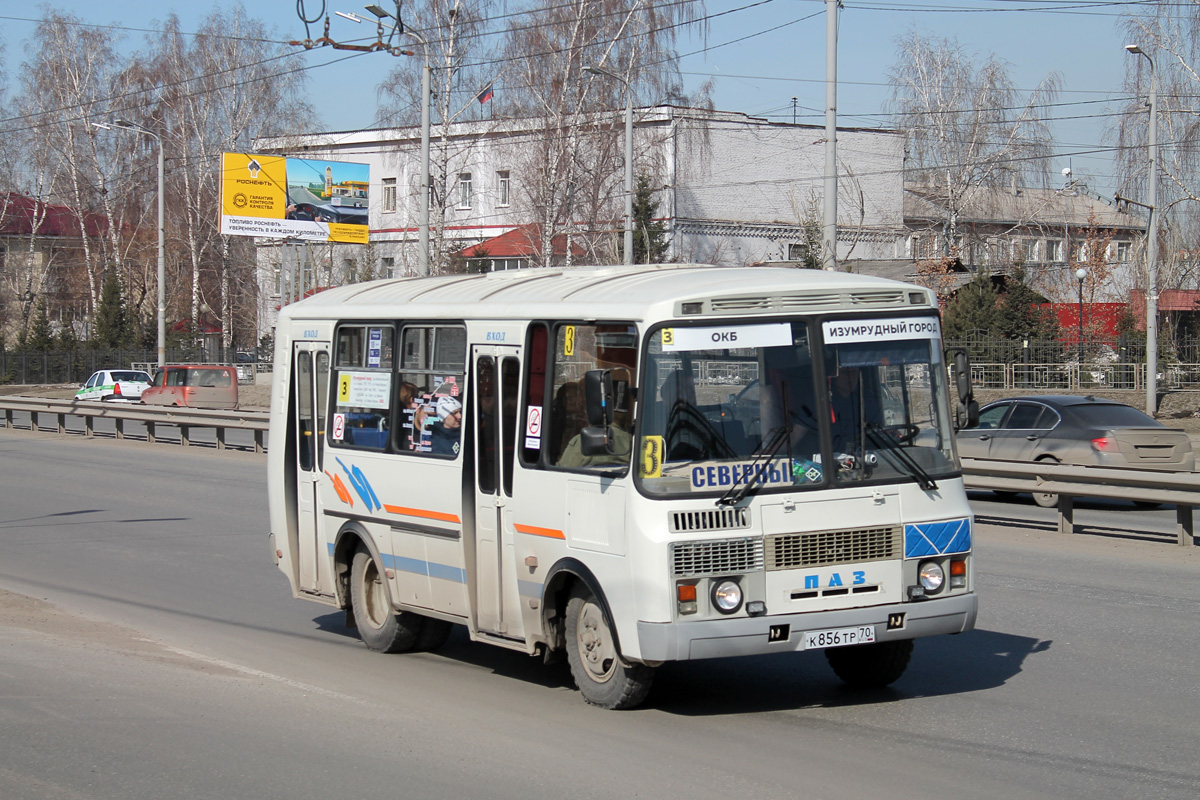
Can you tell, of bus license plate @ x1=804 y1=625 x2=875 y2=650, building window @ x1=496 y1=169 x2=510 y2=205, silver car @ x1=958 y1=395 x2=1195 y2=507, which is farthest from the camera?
building window @ x1=496 y1=169 x2=510 y2=205

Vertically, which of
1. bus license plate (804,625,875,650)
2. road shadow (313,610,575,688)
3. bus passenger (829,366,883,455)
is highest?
bus passenger (829,366,883,455)

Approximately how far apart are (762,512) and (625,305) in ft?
4.27

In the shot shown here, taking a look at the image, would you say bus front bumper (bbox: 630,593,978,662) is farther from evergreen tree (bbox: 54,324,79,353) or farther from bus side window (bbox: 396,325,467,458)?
evergreen tree (bbox: 54,324,79,353)

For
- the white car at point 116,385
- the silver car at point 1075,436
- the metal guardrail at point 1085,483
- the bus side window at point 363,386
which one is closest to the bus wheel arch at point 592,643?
the bus side window at point 363,386

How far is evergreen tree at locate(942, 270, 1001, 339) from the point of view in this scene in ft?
140

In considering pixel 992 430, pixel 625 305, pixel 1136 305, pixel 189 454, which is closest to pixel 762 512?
pixel 625 305

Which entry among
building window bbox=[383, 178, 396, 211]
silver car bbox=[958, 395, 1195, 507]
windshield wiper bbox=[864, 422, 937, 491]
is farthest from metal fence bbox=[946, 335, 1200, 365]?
building window bbox=[383, 178, 396, 211]

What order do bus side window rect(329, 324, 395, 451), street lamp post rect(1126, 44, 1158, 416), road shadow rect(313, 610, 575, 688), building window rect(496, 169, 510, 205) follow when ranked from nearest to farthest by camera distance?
road shadow rect(313, 610, 575, 688), bus side window rect(329, 324, 395, 451), street lamp post rect(1126, 44, 1158, 416), building window rect(496, 169, 510, 205)

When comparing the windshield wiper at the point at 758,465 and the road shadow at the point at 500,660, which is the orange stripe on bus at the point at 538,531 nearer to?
the road shadow at the point at 500,660

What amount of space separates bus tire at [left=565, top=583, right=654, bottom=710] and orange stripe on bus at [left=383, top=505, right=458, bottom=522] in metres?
1.15

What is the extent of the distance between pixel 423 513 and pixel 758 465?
2.61 meters

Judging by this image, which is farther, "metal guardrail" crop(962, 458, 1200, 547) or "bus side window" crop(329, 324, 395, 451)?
"metal guardrail" crop(962, 458, 1200, 547)

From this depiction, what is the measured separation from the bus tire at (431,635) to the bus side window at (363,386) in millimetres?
1275

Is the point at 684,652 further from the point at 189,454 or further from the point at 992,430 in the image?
the point at 189,454
